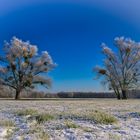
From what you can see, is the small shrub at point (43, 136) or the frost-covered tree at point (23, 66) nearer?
the small shrub at point (43, 136)

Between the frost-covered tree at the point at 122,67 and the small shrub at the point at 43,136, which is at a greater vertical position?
the frost-covered tree at the point at 122,67

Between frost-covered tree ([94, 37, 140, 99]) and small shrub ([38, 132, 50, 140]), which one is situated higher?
frost-covered tree ([94, 37, 140, 99])

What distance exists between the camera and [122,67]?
44.5 m

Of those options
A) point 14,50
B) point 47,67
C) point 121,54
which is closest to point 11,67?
point 14,50

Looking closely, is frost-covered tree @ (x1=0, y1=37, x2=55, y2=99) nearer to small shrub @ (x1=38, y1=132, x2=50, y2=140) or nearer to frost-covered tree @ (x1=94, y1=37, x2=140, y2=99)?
frost-covered tree @ (x1=94, y1=37, x2=140, y2=99)

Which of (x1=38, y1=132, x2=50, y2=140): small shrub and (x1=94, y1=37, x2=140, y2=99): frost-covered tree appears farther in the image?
(x1=94, y1=37, x2=140, y2=99): frost-covered tree

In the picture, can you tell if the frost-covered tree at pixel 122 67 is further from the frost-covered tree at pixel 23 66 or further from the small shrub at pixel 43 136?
the small shrub at pixel 43 136

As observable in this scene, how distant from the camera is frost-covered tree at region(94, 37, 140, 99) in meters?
44.4

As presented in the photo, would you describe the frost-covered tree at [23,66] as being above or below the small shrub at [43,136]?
above

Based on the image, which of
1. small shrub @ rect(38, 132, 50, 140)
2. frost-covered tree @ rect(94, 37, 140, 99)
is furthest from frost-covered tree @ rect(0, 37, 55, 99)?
small shrub @ rect(38, 132, 50, 140)

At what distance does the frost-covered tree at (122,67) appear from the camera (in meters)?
44.4

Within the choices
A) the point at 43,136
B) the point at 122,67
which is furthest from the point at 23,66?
the point at 43,136

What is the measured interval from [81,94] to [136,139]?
6356 cm

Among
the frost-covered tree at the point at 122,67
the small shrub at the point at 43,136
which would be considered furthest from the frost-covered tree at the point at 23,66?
the small shrub at the point at 43,136
